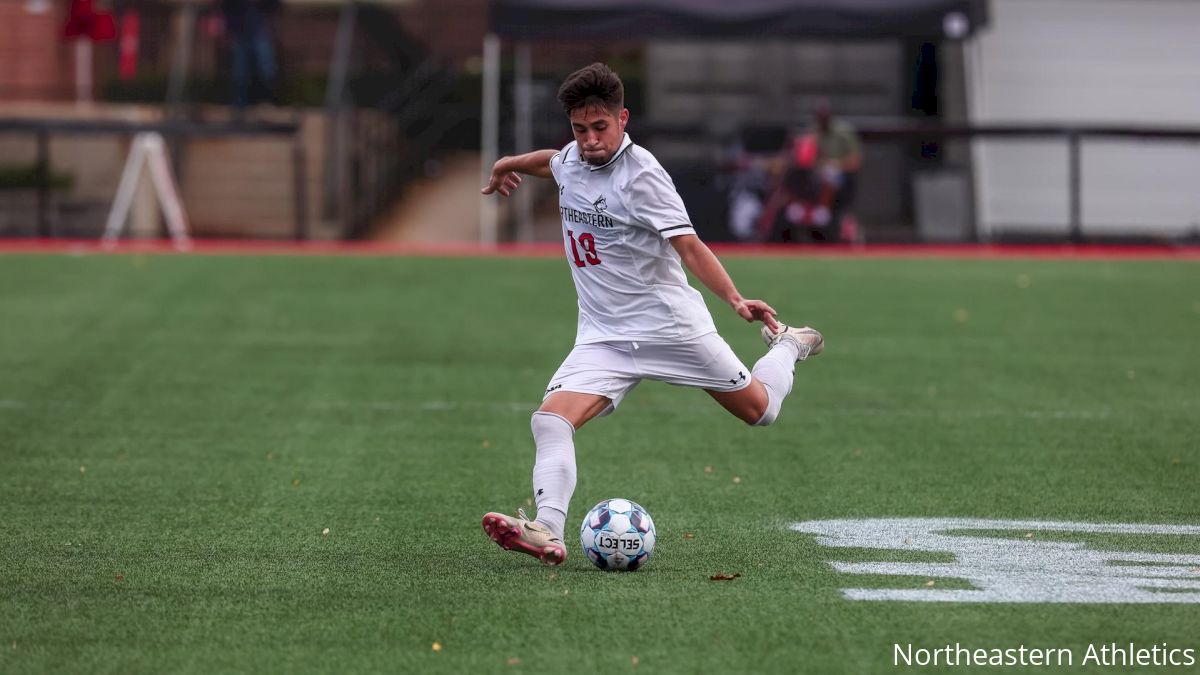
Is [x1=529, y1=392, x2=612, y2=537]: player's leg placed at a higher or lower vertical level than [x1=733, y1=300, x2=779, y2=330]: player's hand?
lower

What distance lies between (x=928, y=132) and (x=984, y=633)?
16918 mm

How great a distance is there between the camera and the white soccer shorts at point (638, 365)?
6.40 m

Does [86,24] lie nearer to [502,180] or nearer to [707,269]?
[502,180]

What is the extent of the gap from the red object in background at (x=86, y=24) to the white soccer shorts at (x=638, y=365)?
17.5 m

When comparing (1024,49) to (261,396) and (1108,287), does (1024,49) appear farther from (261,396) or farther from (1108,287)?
(261,396)

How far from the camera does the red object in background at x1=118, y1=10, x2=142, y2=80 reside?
27.8 meters

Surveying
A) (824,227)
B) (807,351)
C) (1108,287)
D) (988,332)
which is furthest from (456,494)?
(824,227)

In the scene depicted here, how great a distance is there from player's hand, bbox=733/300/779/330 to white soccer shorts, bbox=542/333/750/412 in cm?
21

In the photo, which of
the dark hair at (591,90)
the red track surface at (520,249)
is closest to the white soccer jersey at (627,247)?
the dark hair at (591,90)

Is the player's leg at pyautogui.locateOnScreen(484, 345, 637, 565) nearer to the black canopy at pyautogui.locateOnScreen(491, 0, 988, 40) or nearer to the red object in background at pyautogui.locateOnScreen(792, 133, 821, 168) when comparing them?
the red object in background at pyautogui.locateOnScreen(792, 133, 821, 168)

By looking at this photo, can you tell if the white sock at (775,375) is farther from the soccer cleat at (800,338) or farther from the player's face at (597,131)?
the player's face at (597,131)

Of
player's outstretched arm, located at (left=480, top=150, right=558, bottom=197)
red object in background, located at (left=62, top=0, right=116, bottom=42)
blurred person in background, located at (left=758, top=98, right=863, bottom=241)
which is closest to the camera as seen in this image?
player's outstretched arm, located at (left=480, top=150, right=558, bottom=197)

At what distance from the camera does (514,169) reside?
276 inches

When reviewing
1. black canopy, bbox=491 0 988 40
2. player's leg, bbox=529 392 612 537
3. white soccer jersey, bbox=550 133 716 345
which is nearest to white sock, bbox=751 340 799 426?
white soccer jersey, bbox=550 133 716 345
